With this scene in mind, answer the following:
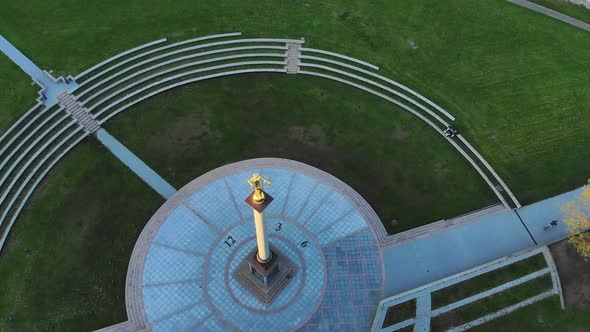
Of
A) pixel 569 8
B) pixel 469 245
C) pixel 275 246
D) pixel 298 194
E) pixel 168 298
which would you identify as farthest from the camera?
pixel 569 8

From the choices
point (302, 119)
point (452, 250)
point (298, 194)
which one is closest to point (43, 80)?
point (302, 119)

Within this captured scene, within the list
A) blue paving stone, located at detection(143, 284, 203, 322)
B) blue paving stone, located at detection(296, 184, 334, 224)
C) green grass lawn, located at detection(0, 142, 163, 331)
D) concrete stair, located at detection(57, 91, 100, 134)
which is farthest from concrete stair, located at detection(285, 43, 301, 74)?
blue paving stone, located at detection(143, 284, 203, 322)

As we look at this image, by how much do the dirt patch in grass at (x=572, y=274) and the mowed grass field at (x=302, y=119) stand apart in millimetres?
2754

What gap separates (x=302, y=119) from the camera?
5012cm

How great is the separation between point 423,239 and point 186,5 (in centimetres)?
4442

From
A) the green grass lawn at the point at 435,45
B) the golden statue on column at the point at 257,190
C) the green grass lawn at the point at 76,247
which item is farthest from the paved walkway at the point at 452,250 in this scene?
the green grass lawn at the point at 76,247

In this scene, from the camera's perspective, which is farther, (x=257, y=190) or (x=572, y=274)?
(x=572, y=274)

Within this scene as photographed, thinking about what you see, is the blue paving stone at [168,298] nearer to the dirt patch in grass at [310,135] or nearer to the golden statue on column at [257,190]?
the golden statue on column at [257,190]

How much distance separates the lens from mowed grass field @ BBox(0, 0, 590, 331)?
41.4 meters

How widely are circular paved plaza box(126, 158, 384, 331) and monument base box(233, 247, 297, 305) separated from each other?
544mm

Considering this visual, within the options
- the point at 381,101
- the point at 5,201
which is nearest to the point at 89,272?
the point at 5,201

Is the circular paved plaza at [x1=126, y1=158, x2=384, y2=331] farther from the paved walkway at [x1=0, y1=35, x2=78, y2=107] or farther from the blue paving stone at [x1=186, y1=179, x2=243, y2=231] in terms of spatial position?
the paved walkway at [x1=0, y1=35, x2=78, y2=107]

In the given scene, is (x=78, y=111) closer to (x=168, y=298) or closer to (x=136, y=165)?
(x=136, y=165)

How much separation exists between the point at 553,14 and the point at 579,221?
35.0 metres
